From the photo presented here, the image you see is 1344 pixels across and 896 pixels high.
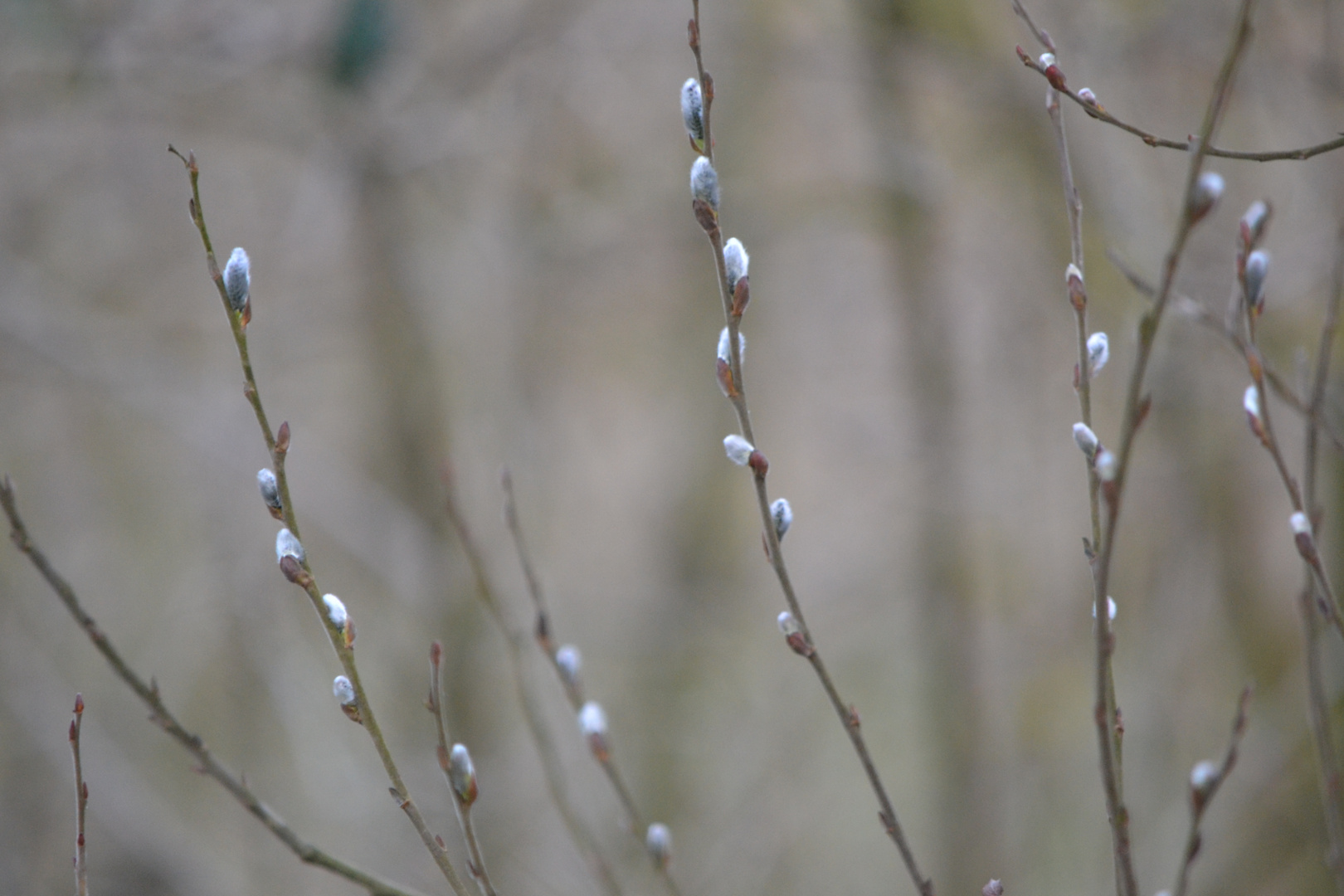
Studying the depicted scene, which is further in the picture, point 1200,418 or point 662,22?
point 662,22

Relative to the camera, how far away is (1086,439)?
2.54 feet

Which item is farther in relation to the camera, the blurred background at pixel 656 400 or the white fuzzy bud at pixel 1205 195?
the blurred background at pixel 656 400

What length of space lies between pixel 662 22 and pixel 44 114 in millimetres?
1838

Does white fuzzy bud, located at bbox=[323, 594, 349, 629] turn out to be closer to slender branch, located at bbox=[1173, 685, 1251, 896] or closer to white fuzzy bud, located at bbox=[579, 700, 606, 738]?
white fuzzy bud, located at bbox=[579, 700, 606, 738]

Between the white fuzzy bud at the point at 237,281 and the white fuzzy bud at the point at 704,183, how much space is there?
13.5 inches

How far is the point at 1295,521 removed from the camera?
0.84m

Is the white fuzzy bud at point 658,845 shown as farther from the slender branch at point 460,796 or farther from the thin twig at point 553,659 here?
the slender branch at point 460,796

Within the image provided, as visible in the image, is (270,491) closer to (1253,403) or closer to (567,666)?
(567,666)

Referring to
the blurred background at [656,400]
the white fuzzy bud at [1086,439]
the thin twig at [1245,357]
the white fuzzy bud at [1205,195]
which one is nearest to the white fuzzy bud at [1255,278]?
the thin twig at [1245,357]

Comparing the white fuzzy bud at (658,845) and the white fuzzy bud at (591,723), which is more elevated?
the white fuzzy bud at (591,723)

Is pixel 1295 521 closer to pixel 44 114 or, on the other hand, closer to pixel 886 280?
pixel 886 280

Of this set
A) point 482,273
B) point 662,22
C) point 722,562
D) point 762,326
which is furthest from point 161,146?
point 722,562

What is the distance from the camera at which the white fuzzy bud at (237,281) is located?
2.60 feet

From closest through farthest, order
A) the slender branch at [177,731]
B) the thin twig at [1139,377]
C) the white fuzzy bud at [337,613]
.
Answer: the thin twig at [1139,377], the slender branch at [177,731], the white fuzzy bud at [337,613]
